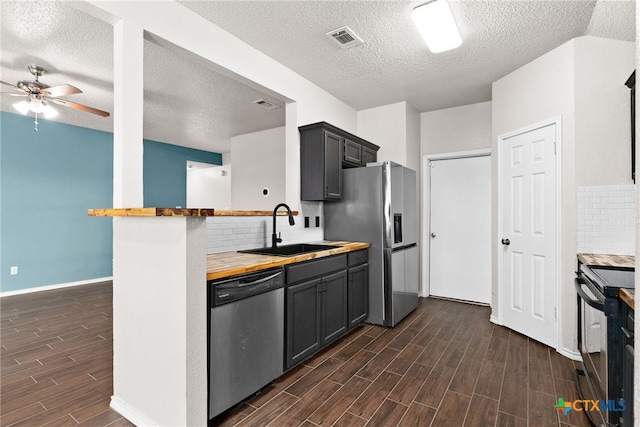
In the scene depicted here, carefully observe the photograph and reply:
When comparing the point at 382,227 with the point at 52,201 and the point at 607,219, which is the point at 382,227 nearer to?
the point at 607,219

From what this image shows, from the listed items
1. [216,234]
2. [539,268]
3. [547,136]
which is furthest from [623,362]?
[216,234]

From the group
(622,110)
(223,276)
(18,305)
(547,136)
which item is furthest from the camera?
(18,305)

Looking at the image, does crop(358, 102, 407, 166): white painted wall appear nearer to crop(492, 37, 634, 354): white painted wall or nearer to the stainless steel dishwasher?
crop(492, 37, 634, 354): white painted wall

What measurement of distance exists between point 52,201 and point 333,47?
5261 millimetres

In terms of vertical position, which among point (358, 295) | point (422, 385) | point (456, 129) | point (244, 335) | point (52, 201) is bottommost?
point (422, 385)

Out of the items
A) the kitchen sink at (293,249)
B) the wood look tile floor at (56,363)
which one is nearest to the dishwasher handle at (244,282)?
the kitchen sink at (293,249)

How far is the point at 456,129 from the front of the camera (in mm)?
4402

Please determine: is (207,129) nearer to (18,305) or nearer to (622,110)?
(18,305)

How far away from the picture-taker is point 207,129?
5828 millimetres

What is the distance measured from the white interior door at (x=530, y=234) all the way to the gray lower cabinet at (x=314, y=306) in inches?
70.6

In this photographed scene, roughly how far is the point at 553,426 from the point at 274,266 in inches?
74.8

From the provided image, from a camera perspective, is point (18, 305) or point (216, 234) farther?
point (18, 305)

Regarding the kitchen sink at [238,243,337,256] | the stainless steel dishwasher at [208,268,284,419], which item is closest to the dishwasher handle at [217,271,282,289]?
the stainless steel dishwasher at [208,268,284,419]

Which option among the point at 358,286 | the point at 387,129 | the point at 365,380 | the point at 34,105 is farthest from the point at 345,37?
the point at 34,105
